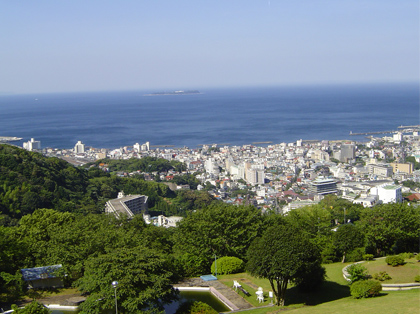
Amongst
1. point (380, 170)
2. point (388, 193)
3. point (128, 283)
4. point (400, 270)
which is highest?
point (128, 283)

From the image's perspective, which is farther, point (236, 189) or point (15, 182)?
point (236, 189)

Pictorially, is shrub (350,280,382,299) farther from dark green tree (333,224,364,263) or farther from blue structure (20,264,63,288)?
blue structure (20,264,63,288)

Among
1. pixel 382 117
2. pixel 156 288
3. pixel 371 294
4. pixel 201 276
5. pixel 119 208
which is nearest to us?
pixel 156 288

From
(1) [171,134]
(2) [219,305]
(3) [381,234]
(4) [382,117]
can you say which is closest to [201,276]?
(2) [219,305]

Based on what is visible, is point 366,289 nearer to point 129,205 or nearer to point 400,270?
point 400,270

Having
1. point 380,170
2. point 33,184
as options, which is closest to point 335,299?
point 33,184

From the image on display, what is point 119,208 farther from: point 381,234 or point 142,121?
point 142,121

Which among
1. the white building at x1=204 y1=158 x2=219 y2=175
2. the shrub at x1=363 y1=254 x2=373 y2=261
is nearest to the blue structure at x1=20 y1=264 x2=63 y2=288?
the shrub at x1=363 y1=254 x2=373 y2=261
